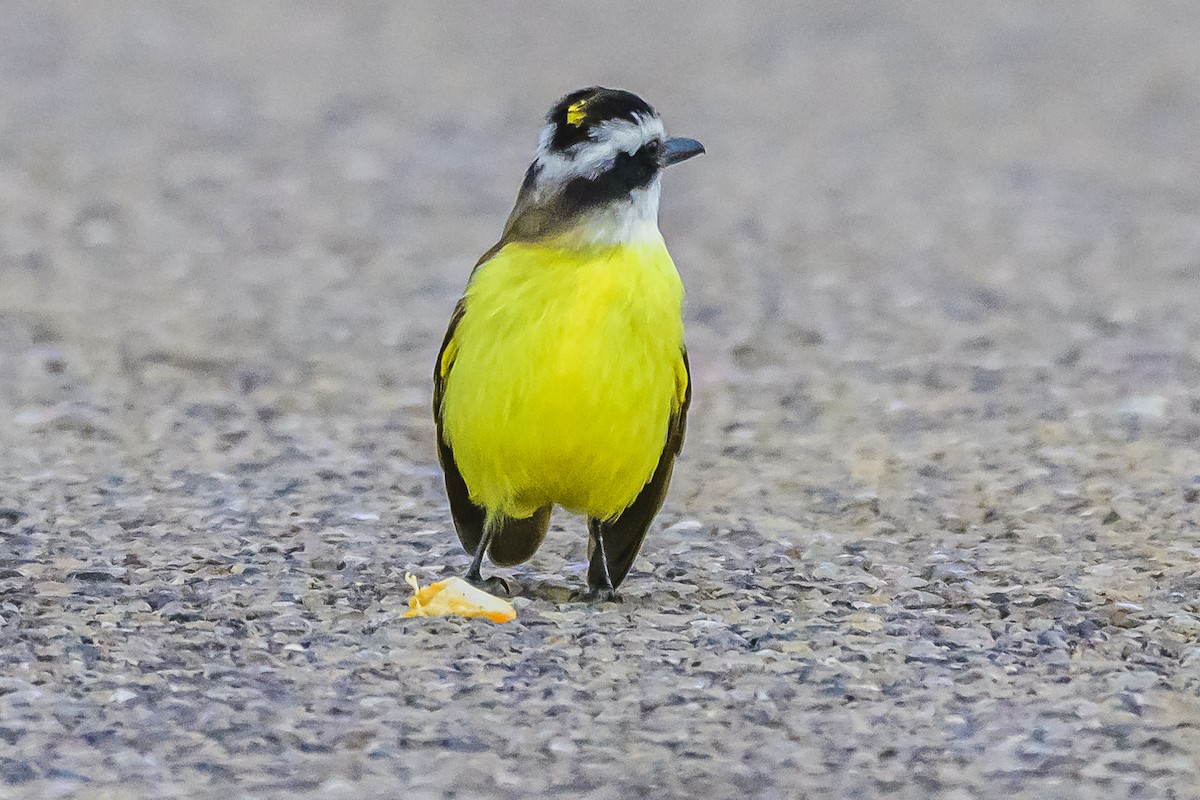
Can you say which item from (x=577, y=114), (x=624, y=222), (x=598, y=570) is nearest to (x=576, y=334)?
(x=624, y=222)

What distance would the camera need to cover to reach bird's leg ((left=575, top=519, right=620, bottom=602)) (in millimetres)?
6004

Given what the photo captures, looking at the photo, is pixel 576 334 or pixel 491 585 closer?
pixel 576 334

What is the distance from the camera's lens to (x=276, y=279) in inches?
409

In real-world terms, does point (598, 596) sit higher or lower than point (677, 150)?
lower

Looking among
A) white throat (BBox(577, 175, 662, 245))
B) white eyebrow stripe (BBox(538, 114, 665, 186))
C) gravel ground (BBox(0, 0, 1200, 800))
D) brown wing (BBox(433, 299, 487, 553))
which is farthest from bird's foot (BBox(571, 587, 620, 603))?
white eyebrow stripe (BBox(538, 114, 665, 186))

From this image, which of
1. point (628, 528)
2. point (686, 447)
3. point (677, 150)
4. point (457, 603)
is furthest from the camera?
point (686, 447)

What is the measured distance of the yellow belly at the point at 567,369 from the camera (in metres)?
5.44

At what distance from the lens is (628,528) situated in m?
6.07

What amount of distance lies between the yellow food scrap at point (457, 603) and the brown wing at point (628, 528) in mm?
478

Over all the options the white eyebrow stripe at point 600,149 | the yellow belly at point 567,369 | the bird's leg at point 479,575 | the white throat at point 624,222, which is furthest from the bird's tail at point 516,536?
the white eyebrow stripe at point 600,149

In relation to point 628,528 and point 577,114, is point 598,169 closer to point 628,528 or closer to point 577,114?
point 577,114

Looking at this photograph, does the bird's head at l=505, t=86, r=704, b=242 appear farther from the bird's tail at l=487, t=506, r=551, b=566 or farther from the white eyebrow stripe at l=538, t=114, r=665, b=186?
the bird's tail at l=487, t=506, r=551, b=566

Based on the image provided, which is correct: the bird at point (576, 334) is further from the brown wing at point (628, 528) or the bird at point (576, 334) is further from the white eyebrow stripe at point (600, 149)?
the brown wing at point (628, 528)

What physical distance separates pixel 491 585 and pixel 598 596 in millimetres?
319
